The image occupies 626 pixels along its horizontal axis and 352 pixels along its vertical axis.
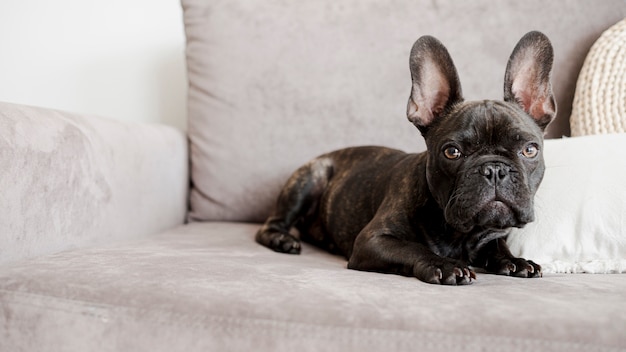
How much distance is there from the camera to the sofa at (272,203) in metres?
1.01

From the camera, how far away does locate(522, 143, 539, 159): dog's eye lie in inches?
60.5

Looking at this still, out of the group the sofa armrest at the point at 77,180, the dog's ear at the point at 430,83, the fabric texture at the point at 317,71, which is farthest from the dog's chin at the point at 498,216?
the sofa armrest at the point at 77,180

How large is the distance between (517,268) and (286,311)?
2.42 ft

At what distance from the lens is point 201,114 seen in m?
2.47

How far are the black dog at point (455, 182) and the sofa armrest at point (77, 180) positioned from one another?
1.60ft

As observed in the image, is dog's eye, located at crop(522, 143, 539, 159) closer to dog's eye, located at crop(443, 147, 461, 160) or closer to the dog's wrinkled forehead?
the dog's wrinkled forehead

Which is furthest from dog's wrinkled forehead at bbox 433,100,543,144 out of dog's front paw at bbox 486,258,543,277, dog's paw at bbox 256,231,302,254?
dog's paw at bbox 256,231,302,254

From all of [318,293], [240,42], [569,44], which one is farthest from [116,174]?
[569,44]

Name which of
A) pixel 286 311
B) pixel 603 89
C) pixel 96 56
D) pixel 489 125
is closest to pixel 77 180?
pixel 286 311

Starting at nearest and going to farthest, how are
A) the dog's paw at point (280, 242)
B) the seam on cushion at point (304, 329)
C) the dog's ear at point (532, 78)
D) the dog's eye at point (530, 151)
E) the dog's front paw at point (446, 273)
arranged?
the seam on cushion at point (304, 329)
the dog's front paw at point (446, 273)
the dog's eye at point (530, 151)
the dog's ear at point (532, 78)
the dog's paw at point (280, 242)

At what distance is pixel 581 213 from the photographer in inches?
59.8

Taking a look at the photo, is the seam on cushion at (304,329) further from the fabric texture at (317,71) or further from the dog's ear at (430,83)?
the fabric texture at (317,71)

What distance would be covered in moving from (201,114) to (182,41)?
0.79 m

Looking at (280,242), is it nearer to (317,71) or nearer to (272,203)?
(272,203)
